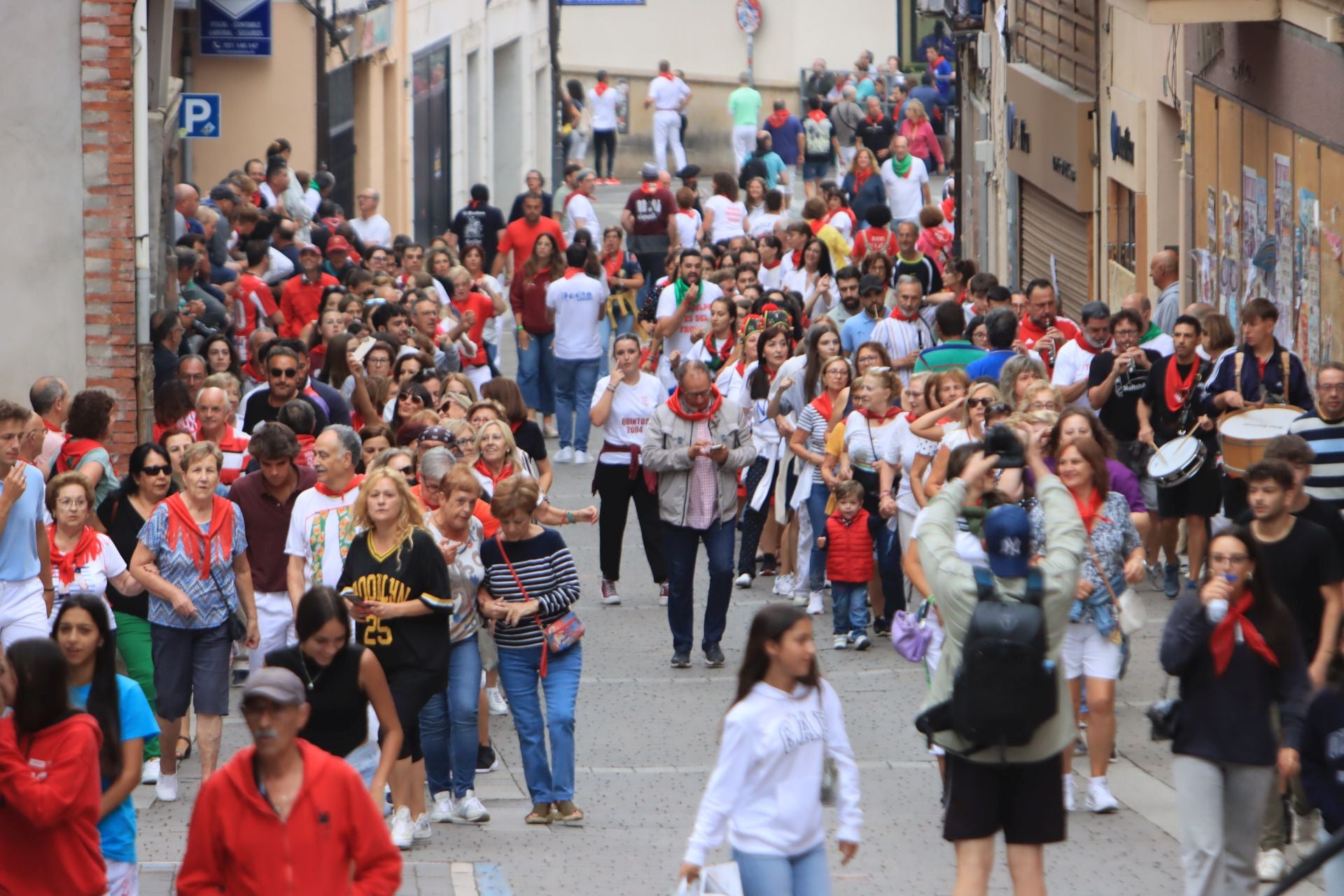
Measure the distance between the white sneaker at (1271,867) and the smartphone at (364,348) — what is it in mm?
7677

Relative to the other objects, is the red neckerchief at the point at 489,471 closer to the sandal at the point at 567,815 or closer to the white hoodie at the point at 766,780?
the sandal at the point at 567,815

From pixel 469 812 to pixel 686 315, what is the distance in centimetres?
962

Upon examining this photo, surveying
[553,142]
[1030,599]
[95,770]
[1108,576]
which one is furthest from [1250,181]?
[553,142]

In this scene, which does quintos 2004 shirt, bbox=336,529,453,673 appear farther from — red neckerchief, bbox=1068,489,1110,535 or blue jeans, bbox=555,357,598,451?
blue jeans, bbox=555,357,598,451

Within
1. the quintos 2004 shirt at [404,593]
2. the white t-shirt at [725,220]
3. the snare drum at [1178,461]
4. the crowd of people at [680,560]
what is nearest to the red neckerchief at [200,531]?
the crowd of people at [680,560]

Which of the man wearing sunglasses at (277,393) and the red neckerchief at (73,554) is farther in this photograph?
the man wearing sunglasses at (277,393)

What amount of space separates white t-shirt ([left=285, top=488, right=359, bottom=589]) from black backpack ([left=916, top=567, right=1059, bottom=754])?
346 centimetres

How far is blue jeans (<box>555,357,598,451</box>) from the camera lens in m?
19.3

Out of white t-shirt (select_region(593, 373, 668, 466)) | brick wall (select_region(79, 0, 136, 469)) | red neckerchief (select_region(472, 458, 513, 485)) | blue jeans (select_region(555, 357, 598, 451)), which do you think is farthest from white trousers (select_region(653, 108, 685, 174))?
red neckerchief (select_region(472, 458, 513, 485))

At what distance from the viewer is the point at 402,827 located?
9000 mm

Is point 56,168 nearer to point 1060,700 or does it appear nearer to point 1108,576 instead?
point 1108,576

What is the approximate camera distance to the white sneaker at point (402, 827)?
9.00 metres

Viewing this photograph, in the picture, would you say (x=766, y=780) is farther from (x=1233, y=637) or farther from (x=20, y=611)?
(x=20, y=611)

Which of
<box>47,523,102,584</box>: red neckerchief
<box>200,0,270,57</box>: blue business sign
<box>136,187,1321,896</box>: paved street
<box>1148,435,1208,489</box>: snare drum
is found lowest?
<box>136,187,1321,896</box>: paved street
